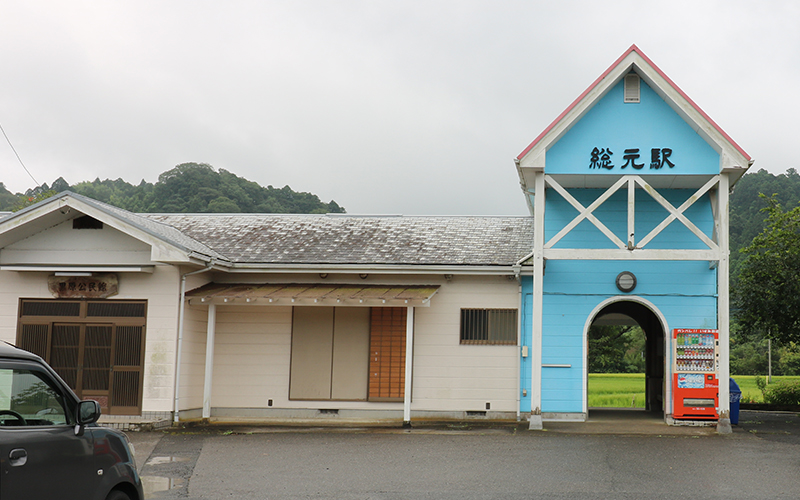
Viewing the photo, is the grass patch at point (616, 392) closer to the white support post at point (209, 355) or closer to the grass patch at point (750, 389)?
the grass patch at point (750, 389)

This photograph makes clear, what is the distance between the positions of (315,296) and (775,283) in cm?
1155

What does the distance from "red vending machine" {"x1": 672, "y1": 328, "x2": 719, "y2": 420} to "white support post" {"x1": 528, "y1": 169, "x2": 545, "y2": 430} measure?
2772 mm

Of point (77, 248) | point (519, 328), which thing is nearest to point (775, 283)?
point (519, 328)

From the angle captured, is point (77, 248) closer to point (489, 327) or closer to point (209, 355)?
point (209, 355)

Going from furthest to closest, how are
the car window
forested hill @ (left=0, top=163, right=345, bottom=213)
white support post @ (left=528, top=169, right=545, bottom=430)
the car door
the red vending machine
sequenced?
forested hill @ (left=0, top=163, right=345, bottom=213) → the red vending machine → white support post @ (left=528, top=169, right=545, bottom=430) → the car window → the car door

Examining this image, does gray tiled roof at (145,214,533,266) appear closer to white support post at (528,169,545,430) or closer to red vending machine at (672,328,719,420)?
white support post at (528,169,545,430)

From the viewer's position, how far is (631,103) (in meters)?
14.2

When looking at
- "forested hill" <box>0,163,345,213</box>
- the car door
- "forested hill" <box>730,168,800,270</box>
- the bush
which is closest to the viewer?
the car door

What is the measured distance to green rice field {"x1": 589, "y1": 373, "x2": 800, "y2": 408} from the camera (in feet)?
76.5

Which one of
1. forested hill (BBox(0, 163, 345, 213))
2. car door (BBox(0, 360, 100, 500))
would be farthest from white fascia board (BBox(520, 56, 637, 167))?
forested hill (BBox(0, 163, 345, 213))

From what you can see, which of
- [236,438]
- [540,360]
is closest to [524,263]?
[540,360]

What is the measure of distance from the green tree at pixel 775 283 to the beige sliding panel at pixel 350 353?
992cm

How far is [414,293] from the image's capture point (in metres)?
14.9

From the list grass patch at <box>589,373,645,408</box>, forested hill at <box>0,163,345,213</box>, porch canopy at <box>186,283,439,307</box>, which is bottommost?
grass patch at <box>589,373,645,408</box>
